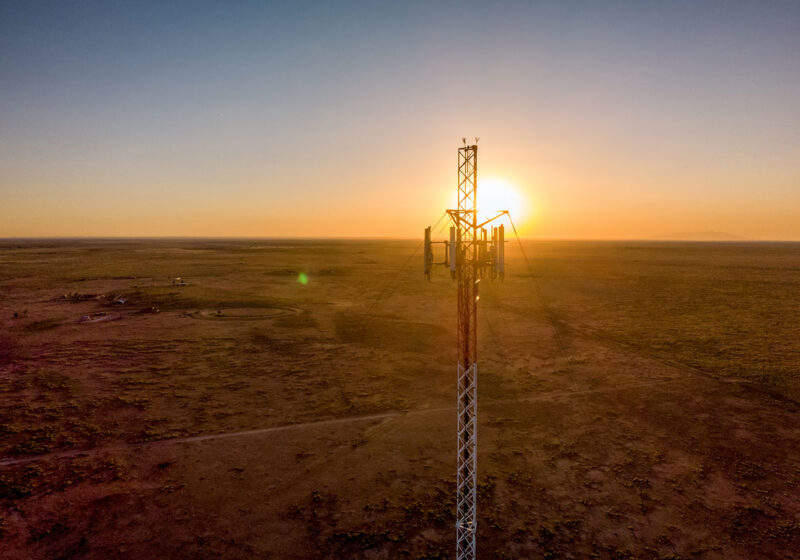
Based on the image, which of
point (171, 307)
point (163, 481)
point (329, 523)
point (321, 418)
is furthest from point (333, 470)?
point (171, 307)

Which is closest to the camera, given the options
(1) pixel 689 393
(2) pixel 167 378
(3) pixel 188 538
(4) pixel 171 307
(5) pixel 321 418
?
(3) pixel 188 538

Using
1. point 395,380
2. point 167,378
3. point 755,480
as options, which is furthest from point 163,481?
point 755,480

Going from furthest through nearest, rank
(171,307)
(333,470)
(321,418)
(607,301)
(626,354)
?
(607,301) → (171,307) → (626,354) → (321,418) → (333,470)

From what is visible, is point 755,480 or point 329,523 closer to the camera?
Result: point 329,523

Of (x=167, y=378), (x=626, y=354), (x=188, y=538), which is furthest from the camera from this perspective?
(x=626, y=354)

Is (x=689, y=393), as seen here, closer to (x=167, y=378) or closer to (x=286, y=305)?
(x=167, y=378)

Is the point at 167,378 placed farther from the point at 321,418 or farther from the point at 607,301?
the point at 607,301
